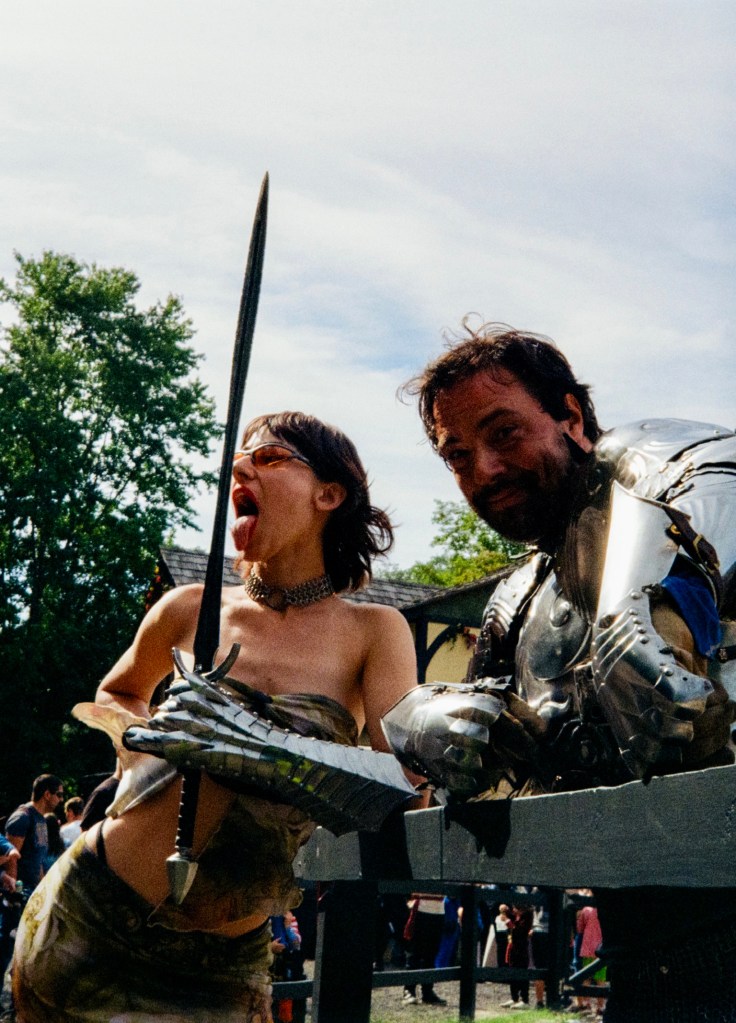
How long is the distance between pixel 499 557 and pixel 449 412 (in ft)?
94.7

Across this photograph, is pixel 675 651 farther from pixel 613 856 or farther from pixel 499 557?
pixel 499 557

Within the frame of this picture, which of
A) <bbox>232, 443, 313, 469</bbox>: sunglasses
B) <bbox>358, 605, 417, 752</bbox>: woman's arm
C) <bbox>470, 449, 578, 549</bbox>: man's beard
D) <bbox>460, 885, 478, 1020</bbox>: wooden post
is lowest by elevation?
<bbox>460, 885, 478, 1020</bbox>: wooden post

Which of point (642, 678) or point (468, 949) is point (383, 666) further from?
point (468, 949)

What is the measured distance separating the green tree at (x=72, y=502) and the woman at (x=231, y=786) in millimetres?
21245

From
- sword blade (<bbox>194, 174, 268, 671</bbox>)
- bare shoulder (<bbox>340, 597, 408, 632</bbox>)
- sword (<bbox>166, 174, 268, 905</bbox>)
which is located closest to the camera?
sword (<bbox>166, 174, 268, 905</bbox>)

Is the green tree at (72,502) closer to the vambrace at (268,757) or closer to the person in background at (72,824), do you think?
the person in background at (72,824)

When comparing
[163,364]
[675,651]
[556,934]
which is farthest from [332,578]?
[163,364]

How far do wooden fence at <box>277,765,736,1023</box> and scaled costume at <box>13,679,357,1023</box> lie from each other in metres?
0.17

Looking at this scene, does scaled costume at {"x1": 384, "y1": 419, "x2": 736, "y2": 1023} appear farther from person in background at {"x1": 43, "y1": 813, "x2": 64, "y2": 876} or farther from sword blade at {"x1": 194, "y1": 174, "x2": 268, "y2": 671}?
person in background at {"x1": 43, "y1": 813, "x2": 64, "y2": 876}

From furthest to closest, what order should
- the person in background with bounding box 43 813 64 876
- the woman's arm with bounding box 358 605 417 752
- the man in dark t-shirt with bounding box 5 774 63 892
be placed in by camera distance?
1. the person in background with bounding box 43 813 64 876
2. the man in dark t-shirt with bounding box 5 774 63 892
3. the woman's arm with bounding box 358 605 417 752

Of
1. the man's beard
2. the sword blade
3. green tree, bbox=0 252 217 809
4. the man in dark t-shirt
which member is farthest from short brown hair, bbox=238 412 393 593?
green tree, bbox=0 252 217 809

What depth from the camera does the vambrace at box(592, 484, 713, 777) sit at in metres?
1.54

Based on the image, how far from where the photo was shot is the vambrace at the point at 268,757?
191 cm

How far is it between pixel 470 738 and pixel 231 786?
558 mm
